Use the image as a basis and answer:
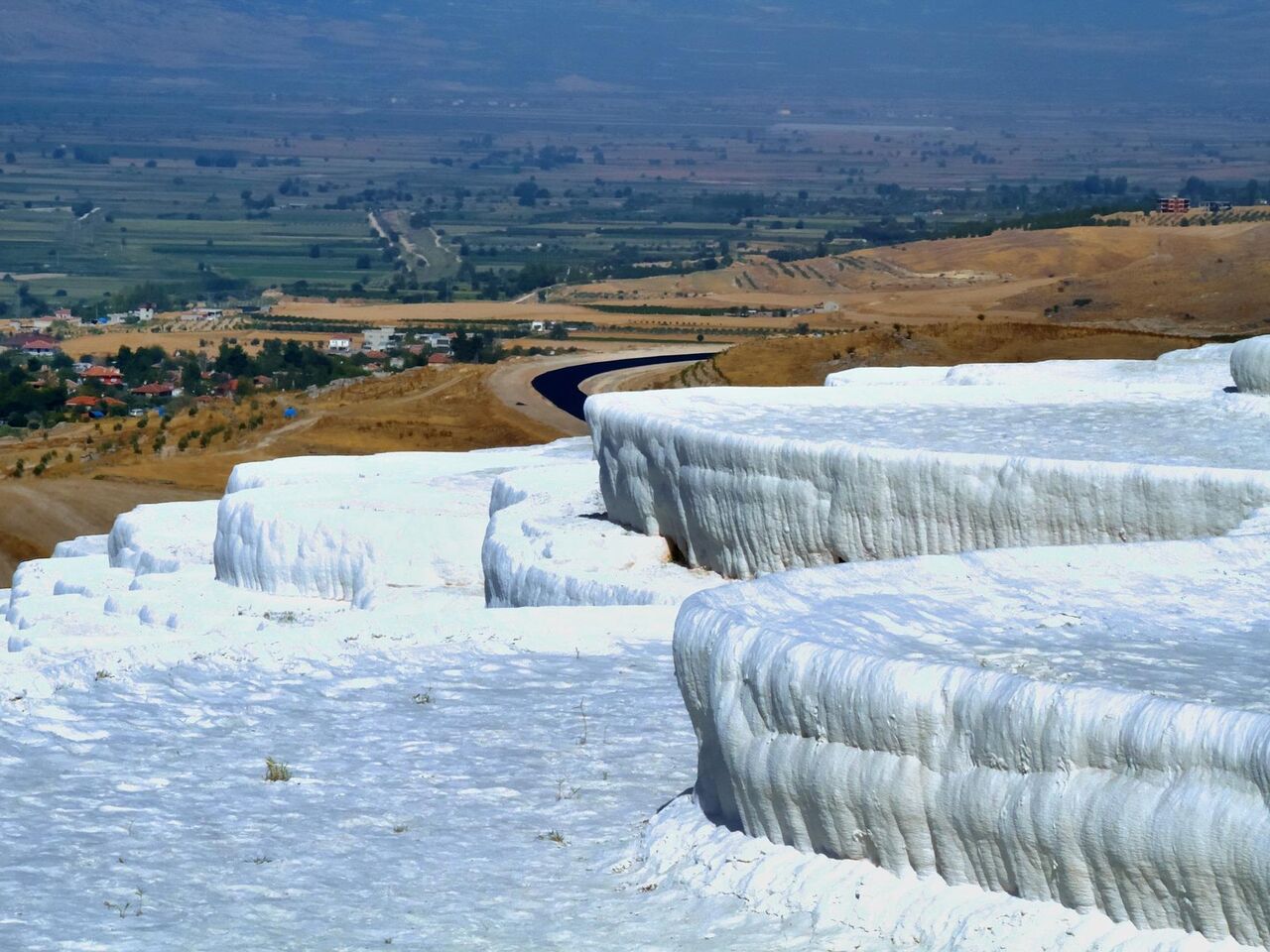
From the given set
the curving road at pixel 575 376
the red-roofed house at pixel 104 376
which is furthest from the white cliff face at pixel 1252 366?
the red-roofed house at pixel 104 376

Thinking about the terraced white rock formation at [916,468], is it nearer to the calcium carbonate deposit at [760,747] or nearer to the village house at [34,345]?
the calcium carbonate deposit at [760,747]

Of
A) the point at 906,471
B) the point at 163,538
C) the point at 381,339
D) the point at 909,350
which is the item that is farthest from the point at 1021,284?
the point at 906,471

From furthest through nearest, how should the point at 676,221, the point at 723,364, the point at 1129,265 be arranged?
the point at 676,221
the point at 1129,265
the point at 723,364

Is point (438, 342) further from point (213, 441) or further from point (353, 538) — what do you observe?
point (353, 538)

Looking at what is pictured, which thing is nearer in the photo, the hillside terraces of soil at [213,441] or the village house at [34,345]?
the hillside terraces of soil at [213,441]

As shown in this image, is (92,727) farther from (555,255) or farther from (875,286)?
(555,255)

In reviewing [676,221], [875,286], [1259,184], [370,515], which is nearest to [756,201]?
[676,221]

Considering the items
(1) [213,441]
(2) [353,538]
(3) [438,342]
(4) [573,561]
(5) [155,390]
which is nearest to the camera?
(4) [573,561]
